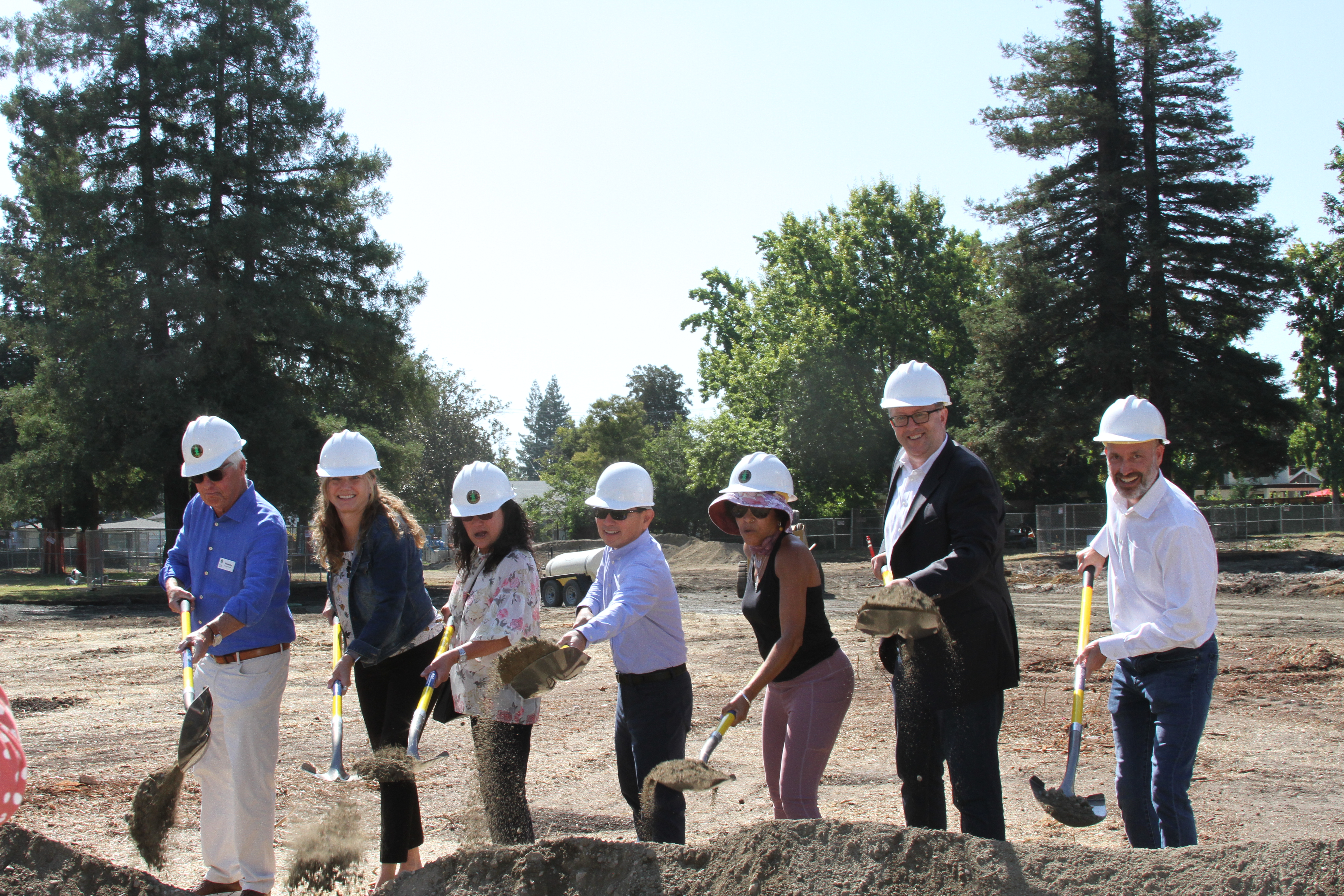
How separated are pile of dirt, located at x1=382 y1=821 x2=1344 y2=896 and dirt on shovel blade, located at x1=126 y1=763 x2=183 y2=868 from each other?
1.13 metres

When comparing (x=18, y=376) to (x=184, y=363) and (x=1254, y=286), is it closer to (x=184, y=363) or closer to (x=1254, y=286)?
(x=184, y=363)

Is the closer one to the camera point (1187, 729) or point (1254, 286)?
point (1187, 729)

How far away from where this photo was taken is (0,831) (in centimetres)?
358

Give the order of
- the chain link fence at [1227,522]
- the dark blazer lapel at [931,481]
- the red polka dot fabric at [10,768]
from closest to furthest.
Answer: the red polka dot fabric at [10,768]
the dark blazer lapel at [931,481]
the chain link fence at [1227,522]

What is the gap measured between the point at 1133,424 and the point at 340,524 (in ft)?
10.7

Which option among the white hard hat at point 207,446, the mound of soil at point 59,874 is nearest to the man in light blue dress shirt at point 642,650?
the white hard hat at point 207,446

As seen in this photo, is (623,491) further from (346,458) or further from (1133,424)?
(1133,424)

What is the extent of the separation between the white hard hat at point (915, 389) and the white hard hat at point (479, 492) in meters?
1.60

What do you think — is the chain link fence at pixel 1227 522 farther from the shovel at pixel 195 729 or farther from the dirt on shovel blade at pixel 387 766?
the shovel at pixel 195 729

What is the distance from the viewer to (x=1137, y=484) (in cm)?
380

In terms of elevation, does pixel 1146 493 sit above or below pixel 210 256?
below

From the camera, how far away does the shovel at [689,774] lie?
3.31 meters

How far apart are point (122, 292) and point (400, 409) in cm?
818

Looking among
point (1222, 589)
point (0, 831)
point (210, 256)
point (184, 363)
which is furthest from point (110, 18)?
point (1222, 589)
